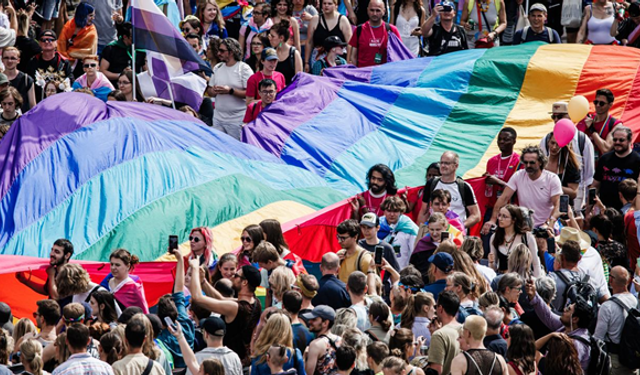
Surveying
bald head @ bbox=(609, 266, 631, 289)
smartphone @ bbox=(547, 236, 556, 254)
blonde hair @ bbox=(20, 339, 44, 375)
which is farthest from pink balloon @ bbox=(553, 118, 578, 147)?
blonde hair @ bbox=(20, 339, 44, 375)

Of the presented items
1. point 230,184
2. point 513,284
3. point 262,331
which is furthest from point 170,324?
point 230,184

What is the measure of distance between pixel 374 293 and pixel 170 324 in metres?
1.94

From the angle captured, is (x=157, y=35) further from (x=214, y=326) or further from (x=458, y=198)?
(x=214, y=326)

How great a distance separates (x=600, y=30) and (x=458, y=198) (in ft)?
20.2

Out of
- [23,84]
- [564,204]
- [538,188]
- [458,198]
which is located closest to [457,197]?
[458,198]

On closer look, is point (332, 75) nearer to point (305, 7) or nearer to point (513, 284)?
point (305, 7)

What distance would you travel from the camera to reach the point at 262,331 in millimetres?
7590

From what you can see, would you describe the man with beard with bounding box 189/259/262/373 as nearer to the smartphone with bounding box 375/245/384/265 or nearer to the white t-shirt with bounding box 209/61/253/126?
the smartphone with bounding box 375/245/384/265

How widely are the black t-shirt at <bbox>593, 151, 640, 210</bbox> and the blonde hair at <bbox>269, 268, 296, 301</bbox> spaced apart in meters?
5.12

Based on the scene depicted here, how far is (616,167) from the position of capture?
40.6ft

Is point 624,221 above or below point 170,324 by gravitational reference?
below

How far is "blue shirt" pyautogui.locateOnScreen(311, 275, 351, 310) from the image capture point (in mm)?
8742

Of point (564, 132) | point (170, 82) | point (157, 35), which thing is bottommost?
point (564, 132)

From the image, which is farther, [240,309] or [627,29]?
[627,29]
